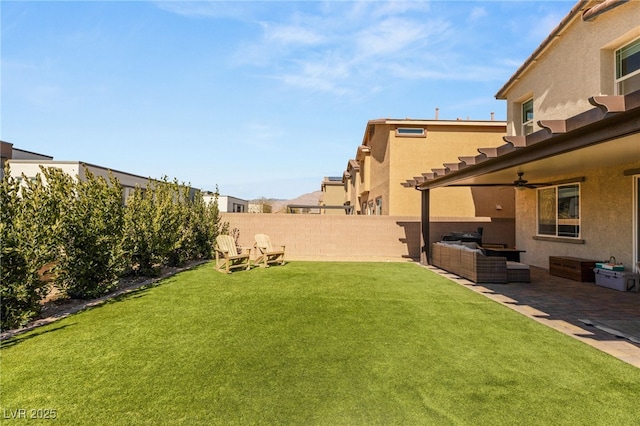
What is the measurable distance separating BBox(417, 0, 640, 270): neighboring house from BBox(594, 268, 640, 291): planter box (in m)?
0.50

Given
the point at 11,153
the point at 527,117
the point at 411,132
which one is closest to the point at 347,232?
the point at 411,132

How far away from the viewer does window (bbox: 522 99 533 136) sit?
1038 cm

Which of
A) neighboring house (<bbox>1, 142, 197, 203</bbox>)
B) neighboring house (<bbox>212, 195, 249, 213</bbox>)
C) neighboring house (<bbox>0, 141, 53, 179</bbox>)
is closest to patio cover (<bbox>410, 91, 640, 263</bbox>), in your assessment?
neighboring house (<bbox>1, 142, 197, 203</bbox>)

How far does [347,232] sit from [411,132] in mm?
6146

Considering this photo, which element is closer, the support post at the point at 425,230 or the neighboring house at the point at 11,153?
the support post at the point at 425,230

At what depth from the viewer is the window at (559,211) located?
8.79m

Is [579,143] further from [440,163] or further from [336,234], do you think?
[440,163]

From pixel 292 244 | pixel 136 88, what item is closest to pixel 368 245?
pixel 292 244

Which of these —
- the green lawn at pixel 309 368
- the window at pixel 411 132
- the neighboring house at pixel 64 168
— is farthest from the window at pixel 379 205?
the green lawn at pixel 309 368

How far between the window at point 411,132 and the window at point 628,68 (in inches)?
320

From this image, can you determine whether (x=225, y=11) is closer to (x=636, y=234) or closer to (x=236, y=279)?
(x=236, y=279)

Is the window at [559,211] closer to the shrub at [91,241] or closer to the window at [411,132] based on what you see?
the window at [411,132]

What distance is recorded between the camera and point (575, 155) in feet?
19.1

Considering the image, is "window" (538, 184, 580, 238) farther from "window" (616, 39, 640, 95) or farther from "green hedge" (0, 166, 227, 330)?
"green hedge" (0, 166, 227, 330)
